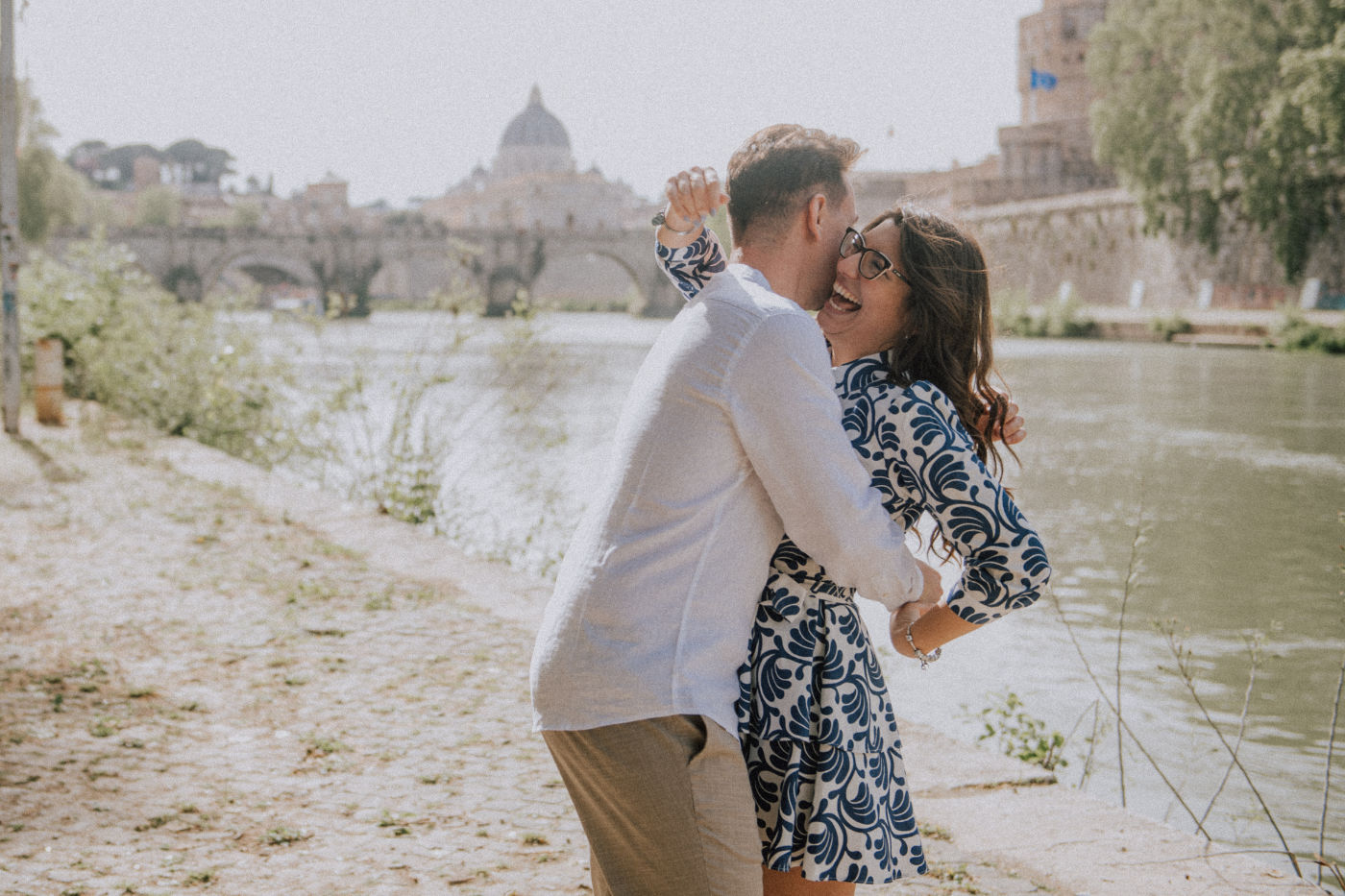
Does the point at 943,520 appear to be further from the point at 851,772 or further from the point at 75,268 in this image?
the point at 75,268

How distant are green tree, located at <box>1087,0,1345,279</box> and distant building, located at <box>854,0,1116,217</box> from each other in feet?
55.5

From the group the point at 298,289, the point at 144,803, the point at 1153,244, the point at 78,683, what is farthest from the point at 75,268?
the point at 298,289

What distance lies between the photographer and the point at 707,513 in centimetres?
125

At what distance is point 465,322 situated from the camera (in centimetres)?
675

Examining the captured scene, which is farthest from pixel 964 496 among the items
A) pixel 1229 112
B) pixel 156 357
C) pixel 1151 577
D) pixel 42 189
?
pixel 42 189

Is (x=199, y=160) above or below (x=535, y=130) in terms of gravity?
below

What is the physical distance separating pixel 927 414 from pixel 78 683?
2.81 meters

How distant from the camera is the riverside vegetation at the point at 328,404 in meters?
4.48

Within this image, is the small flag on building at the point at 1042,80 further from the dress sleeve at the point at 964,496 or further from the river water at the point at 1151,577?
the dress sleeve at the point at 964,496

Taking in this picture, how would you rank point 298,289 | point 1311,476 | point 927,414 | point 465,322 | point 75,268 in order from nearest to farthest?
point 927,414, point 465,322, point 1311,476, point 75,268, point 298,289

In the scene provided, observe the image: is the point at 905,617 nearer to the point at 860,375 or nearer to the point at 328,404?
the point at 860,375

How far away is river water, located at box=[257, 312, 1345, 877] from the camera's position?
161 inches

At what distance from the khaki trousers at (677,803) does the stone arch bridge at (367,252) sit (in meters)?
51.0

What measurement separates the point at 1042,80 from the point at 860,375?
4946 cm
